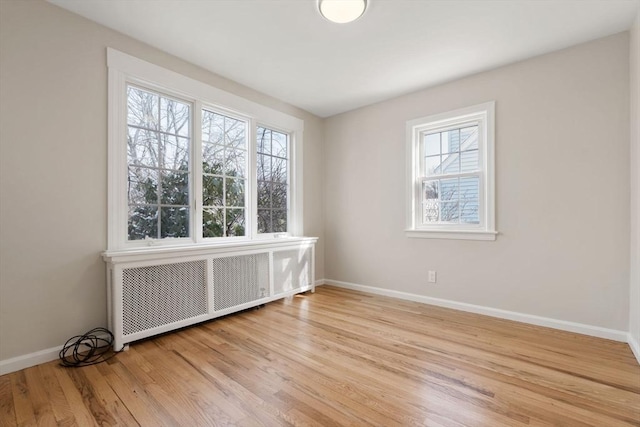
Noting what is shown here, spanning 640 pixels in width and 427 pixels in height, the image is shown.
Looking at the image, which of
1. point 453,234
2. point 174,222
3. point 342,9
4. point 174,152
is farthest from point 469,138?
point 174,222

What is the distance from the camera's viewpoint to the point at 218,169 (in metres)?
3.26

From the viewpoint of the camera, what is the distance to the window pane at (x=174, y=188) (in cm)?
281

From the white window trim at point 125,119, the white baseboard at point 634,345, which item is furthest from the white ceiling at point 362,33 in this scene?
the white baseboard at point 634,345

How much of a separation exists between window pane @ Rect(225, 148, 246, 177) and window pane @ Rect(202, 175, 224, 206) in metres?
0.17

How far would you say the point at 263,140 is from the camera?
12.5 ft

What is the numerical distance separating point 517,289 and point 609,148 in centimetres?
146

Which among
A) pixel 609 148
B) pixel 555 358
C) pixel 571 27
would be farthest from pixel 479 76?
pixel 555 358

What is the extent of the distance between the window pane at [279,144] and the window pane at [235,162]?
1.75 ft

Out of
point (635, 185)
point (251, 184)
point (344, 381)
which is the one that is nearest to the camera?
point (344, 381)

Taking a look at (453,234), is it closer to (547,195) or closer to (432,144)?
(547,195)

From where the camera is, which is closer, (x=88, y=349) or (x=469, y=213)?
(x=88, y=349)

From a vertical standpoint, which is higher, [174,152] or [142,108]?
[142,108]

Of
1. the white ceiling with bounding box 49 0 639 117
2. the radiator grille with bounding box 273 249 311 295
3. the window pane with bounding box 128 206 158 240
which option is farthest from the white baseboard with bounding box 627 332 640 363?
the window pane with bounding box 128 206 158 240

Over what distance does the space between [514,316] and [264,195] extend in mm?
3079
